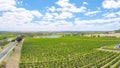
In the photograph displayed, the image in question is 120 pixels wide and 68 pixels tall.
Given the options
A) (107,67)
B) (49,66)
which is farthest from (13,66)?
(107,67)

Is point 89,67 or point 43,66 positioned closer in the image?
point 89,67

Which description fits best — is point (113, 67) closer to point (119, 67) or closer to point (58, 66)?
point (119, 67)

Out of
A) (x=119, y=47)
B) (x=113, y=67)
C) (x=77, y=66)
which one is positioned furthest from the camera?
(x=119, y=47)

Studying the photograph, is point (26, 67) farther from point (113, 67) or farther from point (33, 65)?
point (113, 67)

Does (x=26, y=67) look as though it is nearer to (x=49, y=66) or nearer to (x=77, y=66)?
(x=49, y=66)

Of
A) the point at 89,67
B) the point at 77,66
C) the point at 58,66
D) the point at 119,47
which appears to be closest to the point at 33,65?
the point at 58,66

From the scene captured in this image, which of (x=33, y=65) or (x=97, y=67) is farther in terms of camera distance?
(x=33, y=65)

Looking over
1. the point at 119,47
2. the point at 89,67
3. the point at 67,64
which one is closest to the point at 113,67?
the point at 89,67

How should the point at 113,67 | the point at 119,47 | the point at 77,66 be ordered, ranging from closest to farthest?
the point at 113,67
the point at 77,66
the point at 119,47
